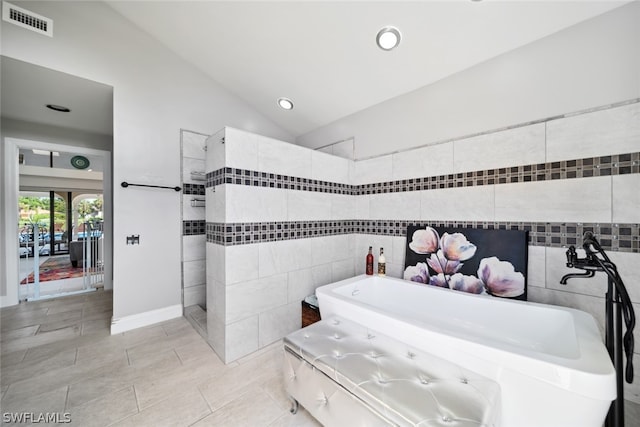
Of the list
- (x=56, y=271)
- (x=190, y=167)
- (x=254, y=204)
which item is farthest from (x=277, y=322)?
(x=56, y=271)

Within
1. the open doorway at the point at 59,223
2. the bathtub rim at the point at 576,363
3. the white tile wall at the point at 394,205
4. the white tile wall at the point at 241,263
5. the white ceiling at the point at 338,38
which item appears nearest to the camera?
the bathtub rim at the point at 576,363

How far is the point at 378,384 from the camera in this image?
3.49ft

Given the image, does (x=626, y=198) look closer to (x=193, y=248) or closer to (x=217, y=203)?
(x=217, y=203)

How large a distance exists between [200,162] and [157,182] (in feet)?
1.74

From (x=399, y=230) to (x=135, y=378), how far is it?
2.58 m

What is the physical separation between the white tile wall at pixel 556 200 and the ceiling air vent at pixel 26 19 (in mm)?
4051

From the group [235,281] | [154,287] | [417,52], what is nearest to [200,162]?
[154,287]

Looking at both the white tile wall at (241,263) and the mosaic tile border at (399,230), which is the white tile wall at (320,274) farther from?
the white tile wall at (241,263)

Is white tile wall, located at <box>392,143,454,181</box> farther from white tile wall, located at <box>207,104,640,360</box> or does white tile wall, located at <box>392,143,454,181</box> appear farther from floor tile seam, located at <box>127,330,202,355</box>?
floor tile seam, located at <box>127,330,202,355</box>

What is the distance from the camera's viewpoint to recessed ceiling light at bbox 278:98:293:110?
2.92 metres

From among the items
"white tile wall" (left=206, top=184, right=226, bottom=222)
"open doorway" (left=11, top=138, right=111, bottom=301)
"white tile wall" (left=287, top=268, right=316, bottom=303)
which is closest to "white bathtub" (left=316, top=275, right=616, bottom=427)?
"white tile wall" (left=287, top=268, right=316, bottom=303)

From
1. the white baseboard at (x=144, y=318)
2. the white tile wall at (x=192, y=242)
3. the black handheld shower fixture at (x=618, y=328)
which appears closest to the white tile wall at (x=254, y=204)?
the white tile wall at (x=192, y=242)

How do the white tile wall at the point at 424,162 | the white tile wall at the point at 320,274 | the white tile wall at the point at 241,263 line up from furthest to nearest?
1. the white tile wall at the point at 320,274
2. the white tile wall at the point at 424,162
3. the white tile wall at the point at 241,263

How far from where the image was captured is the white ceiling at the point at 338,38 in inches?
64.6
